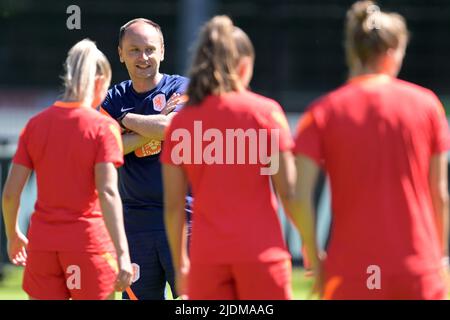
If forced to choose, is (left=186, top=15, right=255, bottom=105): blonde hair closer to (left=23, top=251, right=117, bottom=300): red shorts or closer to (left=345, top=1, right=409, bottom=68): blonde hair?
(left=345, top=1, right=409, bottom=68): blonde hair

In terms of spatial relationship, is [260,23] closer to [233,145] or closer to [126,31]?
[126,31]

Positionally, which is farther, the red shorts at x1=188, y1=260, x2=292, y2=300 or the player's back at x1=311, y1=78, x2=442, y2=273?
the red shorts at x1=188, y1=260, x2=292, y2=300

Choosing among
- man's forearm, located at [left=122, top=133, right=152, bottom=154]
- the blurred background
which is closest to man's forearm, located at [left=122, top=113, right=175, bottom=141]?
man's forearm, located at [left=122, top=133, right=152, bottom=154]

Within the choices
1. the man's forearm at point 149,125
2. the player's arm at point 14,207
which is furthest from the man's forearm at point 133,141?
the player's arm at point 14,207

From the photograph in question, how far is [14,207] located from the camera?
4812 mm

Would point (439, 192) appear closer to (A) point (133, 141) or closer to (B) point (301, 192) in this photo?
(B) point (301, 192)

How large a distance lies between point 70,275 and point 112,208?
0.34m

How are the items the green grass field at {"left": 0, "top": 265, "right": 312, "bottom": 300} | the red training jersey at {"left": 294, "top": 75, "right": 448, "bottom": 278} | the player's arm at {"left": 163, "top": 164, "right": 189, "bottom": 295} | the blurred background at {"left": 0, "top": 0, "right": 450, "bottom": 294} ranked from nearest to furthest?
the red training jersey at {"left": 294, "top": 75, "right": 448, "bottom": 278} < the player's arm at {"left": 163, "top": 164, "right": 189, "bottom": 295} < the green grass field at {"left": 0, "top": 265, "right": 312, "bottom": 300} < the blurred background at {"left": 0, "top": 0, "right": 450, "bottom": 294}

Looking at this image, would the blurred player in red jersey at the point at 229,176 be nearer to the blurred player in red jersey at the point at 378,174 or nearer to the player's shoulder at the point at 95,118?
the blurred player in red jersey at the point at 378,174

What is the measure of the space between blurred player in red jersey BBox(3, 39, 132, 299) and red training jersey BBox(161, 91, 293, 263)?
0.55m

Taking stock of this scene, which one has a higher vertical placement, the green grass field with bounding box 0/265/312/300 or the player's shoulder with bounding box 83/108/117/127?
the player's shoulder with bounding box 83/108/117/127

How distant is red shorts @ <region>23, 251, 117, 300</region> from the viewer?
461 cm

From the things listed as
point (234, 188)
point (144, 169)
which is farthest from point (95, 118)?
point (144, 169)
